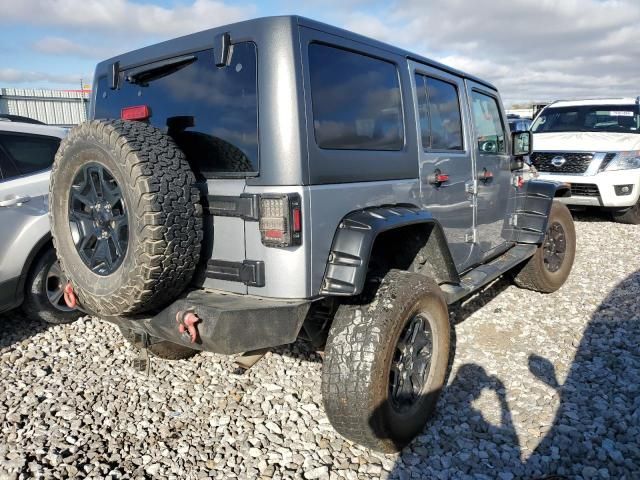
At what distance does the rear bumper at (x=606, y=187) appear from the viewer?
7.64 meters

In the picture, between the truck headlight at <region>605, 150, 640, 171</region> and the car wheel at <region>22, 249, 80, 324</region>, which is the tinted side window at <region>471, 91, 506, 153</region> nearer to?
the car wheel at <region>22, 249, 80, 324</region>

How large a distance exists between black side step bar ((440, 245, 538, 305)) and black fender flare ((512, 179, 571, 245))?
11 centimetres

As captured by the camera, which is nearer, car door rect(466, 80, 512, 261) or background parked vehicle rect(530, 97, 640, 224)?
car door rect(466, 80, 512, 261)

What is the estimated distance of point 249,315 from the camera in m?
2.14

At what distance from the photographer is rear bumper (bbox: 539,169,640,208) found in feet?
25.1

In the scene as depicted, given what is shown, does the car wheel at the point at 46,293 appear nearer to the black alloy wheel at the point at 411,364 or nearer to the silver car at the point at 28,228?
the silver car at the point at 28,228

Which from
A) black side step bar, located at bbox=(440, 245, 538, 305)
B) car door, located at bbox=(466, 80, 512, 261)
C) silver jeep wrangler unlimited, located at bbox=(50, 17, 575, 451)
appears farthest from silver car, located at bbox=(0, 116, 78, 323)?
car door, located at bbox=(466, 80, 512, 261)

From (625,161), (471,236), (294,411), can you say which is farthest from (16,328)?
(625,161)

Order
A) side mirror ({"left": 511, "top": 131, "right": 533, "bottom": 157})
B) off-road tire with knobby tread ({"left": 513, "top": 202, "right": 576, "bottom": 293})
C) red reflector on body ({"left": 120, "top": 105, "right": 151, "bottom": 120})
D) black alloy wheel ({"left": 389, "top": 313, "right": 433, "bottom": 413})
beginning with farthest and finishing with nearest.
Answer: off-road tire with knobby tread ({"left": 513, "top": 202, "right": 576, "bottom": 293}), side mirror ({"left": 511, "top": 131, "right": 533, "bottom": 157}), black alloy wheel ({"left": 389, "top": 313, "right": 433, "bottom": 413}), red reflector on body ({"left": 120, "top": 105, "right": 151, "bottom": 120})

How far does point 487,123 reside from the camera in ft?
13.3

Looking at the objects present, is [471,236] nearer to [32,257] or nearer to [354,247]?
[354,247]

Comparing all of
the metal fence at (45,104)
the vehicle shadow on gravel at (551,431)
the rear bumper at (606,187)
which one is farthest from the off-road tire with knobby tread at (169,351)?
the metal fence at (45,104)

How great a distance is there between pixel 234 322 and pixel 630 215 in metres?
8.24

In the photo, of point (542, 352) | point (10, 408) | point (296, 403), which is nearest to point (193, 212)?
point (296, 403)
